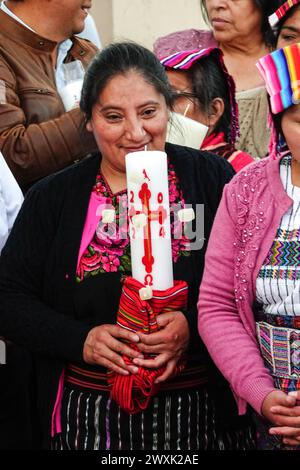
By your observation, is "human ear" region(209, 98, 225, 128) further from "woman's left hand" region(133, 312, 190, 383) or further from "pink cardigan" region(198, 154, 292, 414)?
"woman's left hand" region(133, 312, 190, 383)

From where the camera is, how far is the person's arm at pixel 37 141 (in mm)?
3295

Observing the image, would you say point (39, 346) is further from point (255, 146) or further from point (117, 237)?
point (255, 146)

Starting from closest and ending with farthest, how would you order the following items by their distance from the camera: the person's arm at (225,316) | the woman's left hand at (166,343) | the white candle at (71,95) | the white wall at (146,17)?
the person's arm at (225,316), the woman's left hand at (166,343), the white candle at (71,95), the white wall at (146,17)

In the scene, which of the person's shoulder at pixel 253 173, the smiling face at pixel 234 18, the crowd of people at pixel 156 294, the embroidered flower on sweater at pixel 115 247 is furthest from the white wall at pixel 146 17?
the person's shoulder at pixel 253 173

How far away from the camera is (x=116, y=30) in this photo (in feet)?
18.3

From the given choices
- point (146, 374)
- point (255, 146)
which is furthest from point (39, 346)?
point (255, 146)

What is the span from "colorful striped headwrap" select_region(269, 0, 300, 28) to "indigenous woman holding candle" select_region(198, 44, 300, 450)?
1.35 m

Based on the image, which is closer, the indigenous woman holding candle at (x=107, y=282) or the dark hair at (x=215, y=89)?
the indigenous woman holding candle at (x=107, y=282)

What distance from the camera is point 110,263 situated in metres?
2.61

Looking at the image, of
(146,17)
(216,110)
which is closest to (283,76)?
(216,110)

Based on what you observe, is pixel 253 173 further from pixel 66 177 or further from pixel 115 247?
pixel 66 177

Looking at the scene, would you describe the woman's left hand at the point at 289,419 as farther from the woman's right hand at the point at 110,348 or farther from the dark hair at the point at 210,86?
the dark hair at the point at 210,86

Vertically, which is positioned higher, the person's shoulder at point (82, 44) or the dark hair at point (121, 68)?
the person's shoulder at point (82, 44)
